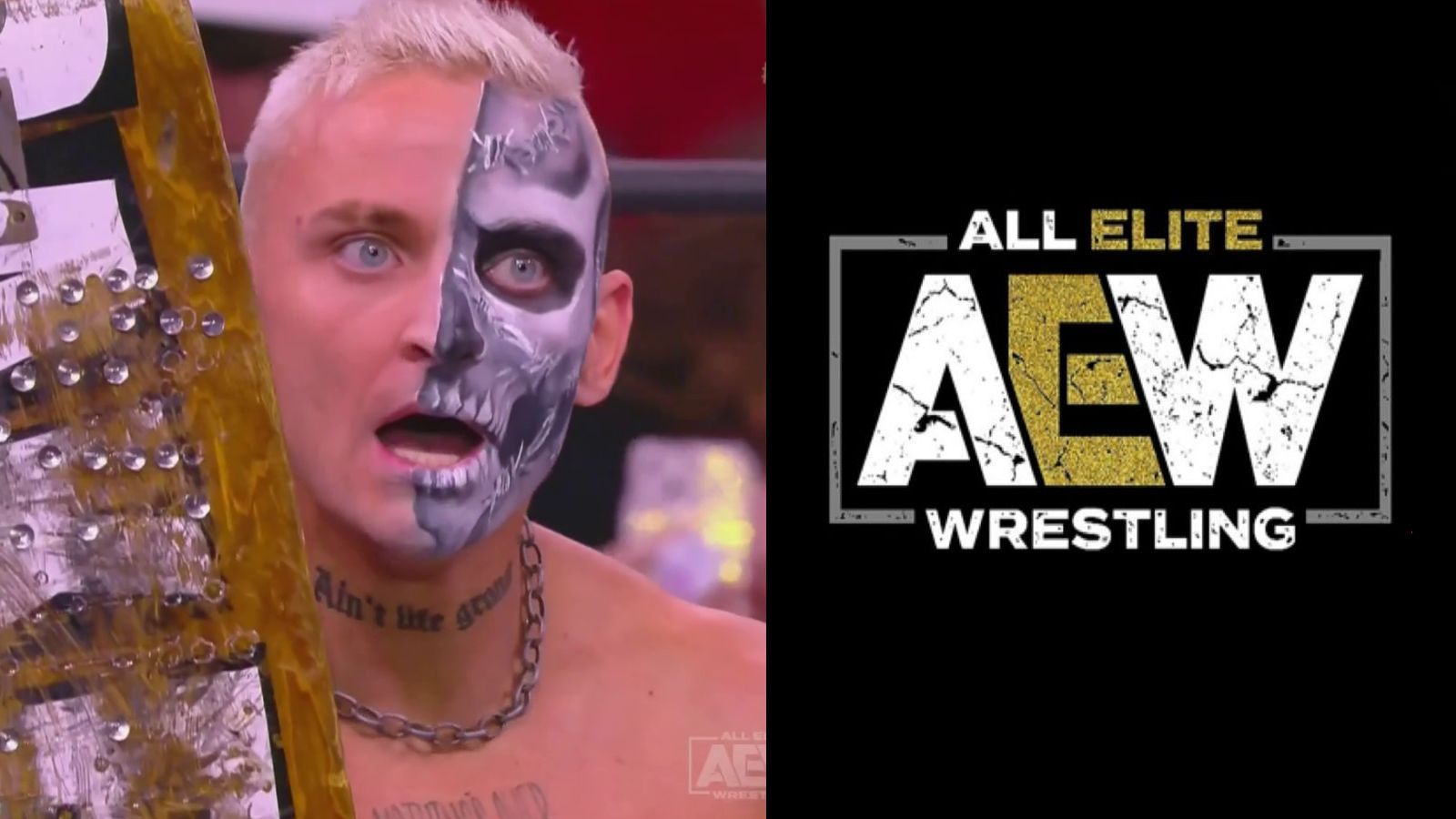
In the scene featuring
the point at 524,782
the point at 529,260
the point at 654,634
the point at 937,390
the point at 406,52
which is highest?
the point at 406,52

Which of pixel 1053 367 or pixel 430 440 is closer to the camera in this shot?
pixel 430 440

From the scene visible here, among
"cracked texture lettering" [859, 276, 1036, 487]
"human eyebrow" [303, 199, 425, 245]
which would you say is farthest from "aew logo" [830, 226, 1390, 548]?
"human eyebrow" [303, 199, 425, 245]

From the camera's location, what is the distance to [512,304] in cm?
129

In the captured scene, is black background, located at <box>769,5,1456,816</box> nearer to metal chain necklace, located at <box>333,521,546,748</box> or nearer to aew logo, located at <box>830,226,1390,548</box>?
aew logo, located at <box>830,226,1390,548</box>

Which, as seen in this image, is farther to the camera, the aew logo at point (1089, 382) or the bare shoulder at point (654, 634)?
the aew logo at point (1089, 382)

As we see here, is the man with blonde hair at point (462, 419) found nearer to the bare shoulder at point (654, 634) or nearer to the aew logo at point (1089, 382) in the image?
the bare shoulder at point (654, 634)

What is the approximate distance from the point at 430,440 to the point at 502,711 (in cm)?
26

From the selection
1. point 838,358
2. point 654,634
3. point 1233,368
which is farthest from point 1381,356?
point 654,634

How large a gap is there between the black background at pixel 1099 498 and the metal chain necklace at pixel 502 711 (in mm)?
257

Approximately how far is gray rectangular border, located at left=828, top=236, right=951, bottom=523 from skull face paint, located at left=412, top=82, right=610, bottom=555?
263mm

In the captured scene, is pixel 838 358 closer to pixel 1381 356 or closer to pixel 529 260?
pixel 529 260

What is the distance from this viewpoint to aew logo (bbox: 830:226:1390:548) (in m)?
1.47

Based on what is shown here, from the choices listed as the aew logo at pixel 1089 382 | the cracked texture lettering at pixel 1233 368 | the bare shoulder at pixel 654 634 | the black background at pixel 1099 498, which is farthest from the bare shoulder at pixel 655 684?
the cracked texture lettering at pixel 1233 368

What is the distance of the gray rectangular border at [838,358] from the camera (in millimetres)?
1464
